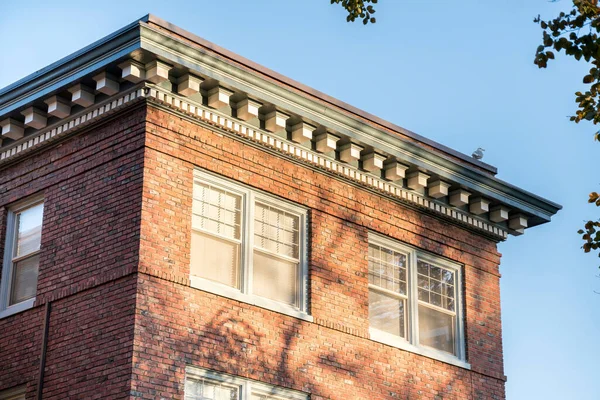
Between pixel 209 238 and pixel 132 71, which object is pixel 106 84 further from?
pixel 209 238

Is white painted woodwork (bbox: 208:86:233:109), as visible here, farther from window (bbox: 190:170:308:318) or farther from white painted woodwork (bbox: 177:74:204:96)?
window (bbox: 190:170:308:318)

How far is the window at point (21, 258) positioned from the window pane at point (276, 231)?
357cm

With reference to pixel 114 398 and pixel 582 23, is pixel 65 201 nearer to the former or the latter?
pixel 114 398

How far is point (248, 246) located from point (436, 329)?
4.68 m

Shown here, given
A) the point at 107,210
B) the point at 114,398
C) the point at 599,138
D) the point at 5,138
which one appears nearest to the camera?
the point at 599,138

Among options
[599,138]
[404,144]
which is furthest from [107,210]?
[599,138]

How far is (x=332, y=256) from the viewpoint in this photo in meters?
19.4

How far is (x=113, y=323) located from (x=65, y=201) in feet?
8.81

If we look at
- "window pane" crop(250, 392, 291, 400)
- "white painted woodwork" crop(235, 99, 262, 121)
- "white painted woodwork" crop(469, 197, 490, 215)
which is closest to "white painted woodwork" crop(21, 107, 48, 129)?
"white painted woodwork" crop(235, 99, 262, 121)

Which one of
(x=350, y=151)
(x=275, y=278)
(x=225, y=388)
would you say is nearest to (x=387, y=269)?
(x=350, y=151)

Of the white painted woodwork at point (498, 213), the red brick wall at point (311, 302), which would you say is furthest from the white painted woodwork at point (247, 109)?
the white painted woodwork at point (498, 213)

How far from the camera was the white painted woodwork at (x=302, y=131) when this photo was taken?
18.9 metres

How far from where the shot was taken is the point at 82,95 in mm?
17531

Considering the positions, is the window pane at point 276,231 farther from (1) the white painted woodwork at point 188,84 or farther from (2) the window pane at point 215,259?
(1) the white painted woodwork at point 188,84
